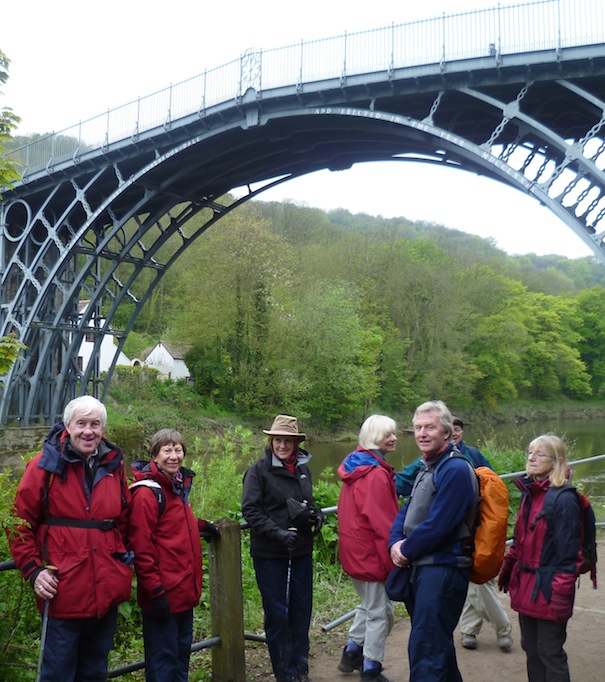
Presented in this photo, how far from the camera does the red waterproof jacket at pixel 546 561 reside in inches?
139

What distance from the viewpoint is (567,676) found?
11.5ft

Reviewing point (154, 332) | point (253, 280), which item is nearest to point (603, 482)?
A: point (253, 280)

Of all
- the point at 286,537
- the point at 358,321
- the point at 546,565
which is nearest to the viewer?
the point at 546,565

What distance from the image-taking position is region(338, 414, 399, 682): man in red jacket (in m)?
4.06

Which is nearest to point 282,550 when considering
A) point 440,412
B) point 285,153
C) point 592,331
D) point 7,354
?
point 440,412

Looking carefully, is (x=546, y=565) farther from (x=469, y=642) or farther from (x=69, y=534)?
(x=69, y=534)

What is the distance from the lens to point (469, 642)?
4.77 metres

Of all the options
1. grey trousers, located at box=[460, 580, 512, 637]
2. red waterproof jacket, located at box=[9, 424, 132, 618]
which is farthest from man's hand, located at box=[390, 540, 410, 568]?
grey trousers, located at box=[460, 580, 512, 637]

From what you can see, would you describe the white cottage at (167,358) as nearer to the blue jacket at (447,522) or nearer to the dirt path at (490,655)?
the dirt path at (490,655)

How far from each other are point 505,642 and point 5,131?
4573 mm

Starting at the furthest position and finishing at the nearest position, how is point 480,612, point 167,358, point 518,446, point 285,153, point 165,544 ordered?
1. point 167,358
2. point 285,153
3. point 518,446
4. point 480,612
5. point 165,544

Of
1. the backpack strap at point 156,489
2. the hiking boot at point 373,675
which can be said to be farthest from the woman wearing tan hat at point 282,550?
the backpack strap at point 156,489

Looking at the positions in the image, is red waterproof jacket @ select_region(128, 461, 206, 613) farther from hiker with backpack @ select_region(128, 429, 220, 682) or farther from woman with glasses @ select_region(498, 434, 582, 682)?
woman with glasses @ select_region(498, 434, 582, 682)

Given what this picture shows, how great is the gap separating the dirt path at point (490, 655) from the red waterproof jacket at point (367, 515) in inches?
29.6
